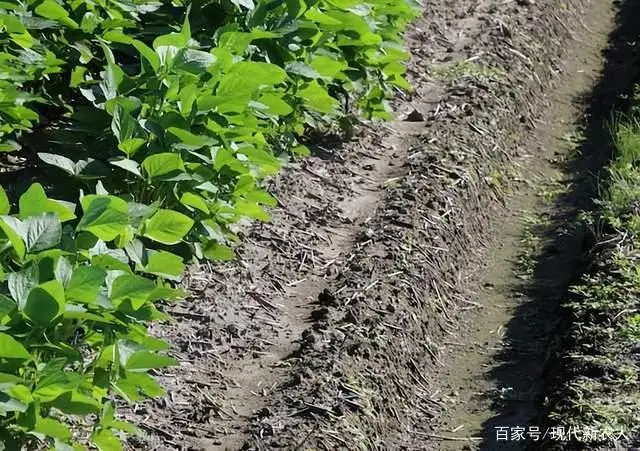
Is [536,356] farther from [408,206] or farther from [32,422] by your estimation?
[32,422]

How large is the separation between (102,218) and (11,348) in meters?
0.64

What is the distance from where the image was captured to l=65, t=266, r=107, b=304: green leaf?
3395mm

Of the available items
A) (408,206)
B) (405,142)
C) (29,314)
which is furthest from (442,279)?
(29,314)

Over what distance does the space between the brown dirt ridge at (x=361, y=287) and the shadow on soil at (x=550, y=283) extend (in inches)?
10.6

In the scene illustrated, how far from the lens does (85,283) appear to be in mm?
3398

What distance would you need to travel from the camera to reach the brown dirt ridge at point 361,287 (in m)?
4.40

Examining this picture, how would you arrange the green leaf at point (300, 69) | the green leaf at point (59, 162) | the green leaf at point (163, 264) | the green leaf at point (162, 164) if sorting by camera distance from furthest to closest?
the green leaf at point (300, 69)
the green leaf at point (162, 164)
the green leaf at point (59, 162)
the green leaf at point (163, 264)

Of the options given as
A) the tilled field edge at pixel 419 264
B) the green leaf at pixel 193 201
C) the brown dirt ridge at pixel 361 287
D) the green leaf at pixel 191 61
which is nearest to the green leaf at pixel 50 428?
the brown dirt ridge at pixel 361 287

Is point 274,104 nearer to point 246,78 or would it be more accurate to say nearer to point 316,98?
point 246,78

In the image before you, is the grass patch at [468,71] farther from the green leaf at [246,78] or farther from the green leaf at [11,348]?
the green leaf at [11,348]

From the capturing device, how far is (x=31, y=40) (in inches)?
178

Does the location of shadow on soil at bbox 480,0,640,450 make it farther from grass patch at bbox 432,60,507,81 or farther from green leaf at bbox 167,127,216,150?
green leaf at bbox 167,127,216,150

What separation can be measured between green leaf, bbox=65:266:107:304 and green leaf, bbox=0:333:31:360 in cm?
26

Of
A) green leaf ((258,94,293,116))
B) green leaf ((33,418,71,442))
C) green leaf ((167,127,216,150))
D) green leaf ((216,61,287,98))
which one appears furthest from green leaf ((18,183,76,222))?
green leaf ((258,94,293,116))
